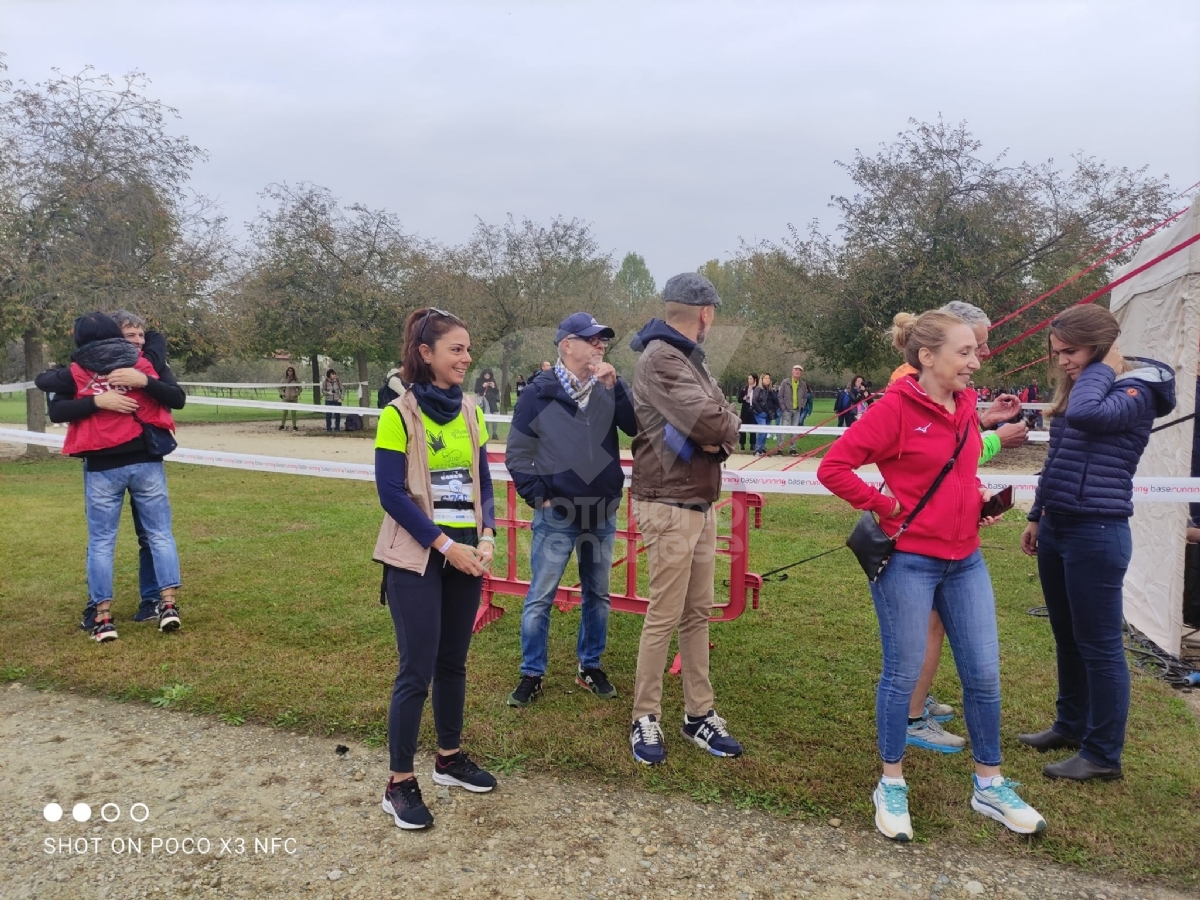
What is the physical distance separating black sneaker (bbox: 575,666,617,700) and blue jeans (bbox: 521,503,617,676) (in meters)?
0.04

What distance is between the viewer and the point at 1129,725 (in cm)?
377

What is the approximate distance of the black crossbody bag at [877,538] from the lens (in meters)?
2.88

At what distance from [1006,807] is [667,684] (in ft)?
5.91

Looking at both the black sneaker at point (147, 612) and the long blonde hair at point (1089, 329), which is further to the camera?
the black sneaker at point (147, 612)

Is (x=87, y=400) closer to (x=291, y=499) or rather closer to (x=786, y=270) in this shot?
(x=291, y=499)

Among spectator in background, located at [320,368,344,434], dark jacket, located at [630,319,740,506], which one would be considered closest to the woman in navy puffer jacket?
dark jacket, located at [630,319,740,506]

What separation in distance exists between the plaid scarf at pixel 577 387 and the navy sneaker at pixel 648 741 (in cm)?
→ 153

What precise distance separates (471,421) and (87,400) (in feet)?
9.88

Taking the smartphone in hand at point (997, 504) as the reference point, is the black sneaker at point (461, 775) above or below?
below

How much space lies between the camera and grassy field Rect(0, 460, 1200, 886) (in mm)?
3088

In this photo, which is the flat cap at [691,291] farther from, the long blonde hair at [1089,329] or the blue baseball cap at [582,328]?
the long blonde hair at [1089,329]

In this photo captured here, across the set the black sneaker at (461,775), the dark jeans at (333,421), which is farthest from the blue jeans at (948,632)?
the dark jeans at (333,421)

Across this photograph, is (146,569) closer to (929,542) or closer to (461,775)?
(461,775)

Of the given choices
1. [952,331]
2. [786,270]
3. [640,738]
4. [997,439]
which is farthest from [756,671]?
[786,270]
